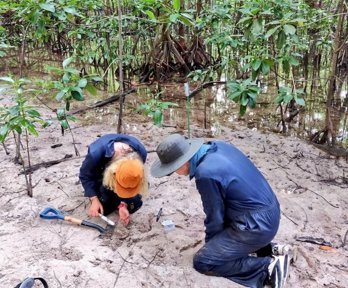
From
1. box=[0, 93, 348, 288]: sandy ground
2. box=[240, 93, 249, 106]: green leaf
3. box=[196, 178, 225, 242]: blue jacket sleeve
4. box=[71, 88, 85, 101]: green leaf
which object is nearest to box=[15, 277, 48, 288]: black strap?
box=[0, 93, 348, 288]: sandy ground

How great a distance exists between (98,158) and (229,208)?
92 centimetres

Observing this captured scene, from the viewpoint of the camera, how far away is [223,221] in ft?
7.16

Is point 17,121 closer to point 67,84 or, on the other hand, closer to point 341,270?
point 67,84

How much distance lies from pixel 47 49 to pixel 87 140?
643cm

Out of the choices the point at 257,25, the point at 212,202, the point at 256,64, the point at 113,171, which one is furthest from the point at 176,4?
the point at 212,202

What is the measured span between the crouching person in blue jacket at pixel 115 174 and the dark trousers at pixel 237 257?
55 centimetres

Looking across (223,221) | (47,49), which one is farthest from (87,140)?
(47,49)

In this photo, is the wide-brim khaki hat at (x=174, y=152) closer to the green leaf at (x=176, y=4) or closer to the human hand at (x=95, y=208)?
the human hand at (x=95, y=208)

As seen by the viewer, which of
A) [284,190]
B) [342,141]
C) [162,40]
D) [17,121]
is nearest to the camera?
[17,121]

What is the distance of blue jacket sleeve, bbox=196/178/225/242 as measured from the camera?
201cm

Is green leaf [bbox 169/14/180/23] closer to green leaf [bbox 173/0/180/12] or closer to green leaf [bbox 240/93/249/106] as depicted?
green leaf [bbox 173/0/180/12]

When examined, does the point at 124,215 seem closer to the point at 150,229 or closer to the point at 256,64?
the point at 150,229

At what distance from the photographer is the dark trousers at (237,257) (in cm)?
217

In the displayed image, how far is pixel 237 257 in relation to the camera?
7.39ft
